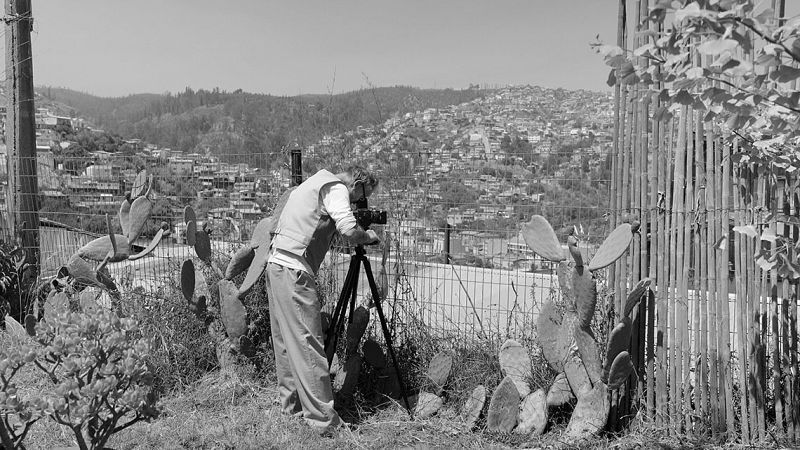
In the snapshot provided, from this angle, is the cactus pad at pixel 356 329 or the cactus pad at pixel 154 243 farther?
the cactus pad at pixel 154 243

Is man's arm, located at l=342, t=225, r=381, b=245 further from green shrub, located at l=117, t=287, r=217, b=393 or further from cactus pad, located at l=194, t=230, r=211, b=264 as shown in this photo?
green shrub, located at l=117, t=287, r=217, b=393

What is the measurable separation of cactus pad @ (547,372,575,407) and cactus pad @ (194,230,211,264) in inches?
109

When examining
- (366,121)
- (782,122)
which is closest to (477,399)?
(782,122)

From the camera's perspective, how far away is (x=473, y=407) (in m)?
4.12

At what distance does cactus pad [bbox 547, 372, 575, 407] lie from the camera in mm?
3995

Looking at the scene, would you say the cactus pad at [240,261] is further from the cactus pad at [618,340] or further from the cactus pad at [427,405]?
the cactus pad at [618,340]

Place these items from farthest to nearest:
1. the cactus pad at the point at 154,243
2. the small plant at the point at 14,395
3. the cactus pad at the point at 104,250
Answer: the cactus pad at the point at 104,250 < the cactus pad at the point at 154,243 < the small plant at the point at 14,395

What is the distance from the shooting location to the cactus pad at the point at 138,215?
5152 mm

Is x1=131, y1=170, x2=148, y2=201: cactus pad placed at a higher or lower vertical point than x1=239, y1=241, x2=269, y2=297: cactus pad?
higher

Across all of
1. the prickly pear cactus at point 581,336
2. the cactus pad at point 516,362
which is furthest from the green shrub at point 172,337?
the prickly pear cactus at point 581,336

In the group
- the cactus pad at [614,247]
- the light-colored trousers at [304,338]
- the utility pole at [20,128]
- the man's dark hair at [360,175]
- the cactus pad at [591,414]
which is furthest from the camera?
the utility pole at [20,128]

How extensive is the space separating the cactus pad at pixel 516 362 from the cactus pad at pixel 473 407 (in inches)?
8.2

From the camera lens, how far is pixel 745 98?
1.88 meters

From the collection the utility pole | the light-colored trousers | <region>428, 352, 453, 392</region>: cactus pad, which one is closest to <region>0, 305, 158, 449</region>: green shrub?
the light-colored trousers
